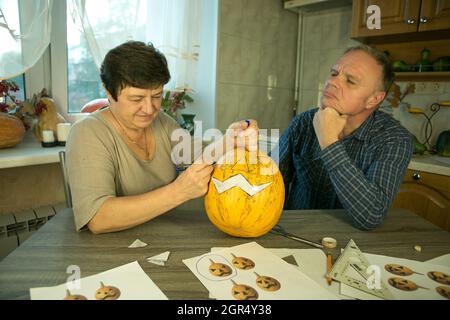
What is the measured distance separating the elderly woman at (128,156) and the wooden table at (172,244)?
0.25 ft

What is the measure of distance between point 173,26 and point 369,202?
5.88 ft

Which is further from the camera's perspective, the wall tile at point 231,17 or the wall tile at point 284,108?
the wall tile at point 284,108

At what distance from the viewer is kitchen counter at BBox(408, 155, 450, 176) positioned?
78.7 inches

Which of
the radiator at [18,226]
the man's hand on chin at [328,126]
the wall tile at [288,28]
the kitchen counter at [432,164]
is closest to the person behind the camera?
the man's hand on chin at [328,126]

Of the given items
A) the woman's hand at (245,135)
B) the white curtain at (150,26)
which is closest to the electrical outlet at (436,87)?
the white curtain at (150,26)

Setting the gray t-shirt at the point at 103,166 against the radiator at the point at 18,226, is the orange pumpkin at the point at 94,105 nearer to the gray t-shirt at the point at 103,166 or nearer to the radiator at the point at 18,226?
the radiator at the point at 18,226

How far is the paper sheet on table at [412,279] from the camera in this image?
66 cm

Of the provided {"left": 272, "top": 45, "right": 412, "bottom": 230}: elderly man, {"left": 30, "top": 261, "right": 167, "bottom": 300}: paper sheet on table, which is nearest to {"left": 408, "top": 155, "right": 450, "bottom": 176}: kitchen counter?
{"left": 272, "top": 45, "right": 412, "bottom": 230}: elderly man

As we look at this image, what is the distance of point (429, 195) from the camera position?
82.1 inches

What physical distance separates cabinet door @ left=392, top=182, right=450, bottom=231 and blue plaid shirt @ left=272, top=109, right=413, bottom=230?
1056mm

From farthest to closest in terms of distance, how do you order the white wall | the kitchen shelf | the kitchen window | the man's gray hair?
1. the white wall
2. the kitchen shelf
3. the kitchen window
4. the man's gray hair

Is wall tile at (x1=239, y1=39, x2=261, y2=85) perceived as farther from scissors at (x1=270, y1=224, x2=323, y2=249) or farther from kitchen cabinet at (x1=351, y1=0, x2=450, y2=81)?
scissors at (x1=270, y1=224, x2=323, y2=249)

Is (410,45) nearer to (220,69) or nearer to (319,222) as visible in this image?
(220,69)
